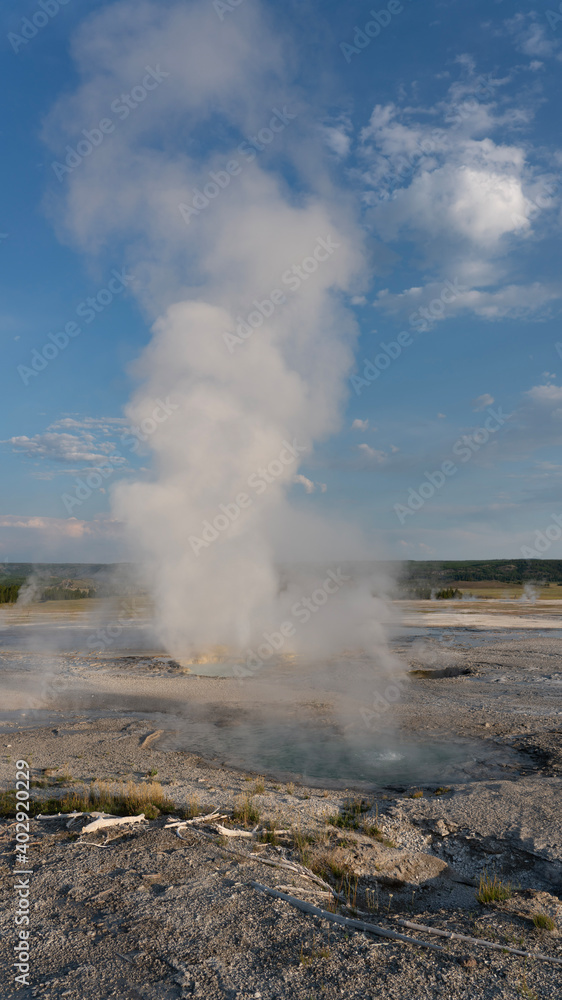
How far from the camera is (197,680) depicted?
25.0 metres

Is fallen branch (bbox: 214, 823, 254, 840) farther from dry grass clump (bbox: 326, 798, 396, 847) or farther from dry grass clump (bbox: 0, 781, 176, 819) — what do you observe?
dry grass clump (bbox: 326, 798, 396, 847)

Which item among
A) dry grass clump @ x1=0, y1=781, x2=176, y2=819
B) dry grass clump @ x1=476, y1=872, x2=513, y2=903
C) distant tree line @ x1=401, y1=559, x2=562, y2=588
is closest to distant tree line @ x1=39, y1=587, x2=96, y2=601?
distant tree line @ x1=401, y1=559, x2=562, y2=588

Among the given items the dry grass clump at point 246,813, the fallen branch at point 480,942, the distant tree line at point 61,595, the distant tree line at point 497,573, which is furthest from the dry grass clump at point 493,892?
the distant tree line at point 497,573

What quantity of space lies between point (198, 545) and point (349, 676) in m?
14.1

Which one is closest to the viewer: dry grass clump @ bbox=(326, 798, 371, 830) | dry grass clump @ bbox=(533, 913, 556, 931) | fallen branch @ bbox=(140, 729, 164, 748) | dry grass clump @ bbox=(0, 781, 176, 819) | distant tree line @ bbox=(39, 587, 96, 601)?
dry grass clump @ bbox=(533, 913, 556, 931)

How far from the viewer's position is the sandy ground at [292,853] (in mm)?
5121

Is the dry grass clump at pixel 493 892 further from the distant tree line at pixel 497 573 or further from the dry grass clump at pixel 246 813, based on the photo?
the distant tree line at pixel 497 573

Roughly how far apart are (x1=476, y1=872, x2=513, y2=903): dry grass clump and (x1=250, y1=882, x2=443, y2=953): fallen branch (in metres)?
2.01

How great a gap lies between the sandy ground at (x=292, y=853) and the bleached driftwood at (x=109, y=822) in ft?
0.58

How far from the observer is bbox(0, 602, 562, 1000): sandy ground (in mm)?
5121

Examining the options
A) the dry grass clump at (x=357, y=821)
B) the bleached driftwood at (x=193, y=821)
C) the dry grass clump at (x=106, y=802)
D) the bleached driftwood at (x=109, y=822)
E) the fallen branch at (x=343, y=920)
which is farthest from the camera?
the dry grass clump at (x=106, y=802)

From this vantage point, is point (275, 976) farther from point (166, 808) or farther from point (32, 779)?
point (32, 779)

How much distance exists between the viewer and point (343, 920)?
593 centimetres

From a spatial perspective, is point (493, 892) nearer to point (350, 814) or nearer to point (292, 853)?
point (292, 853)
